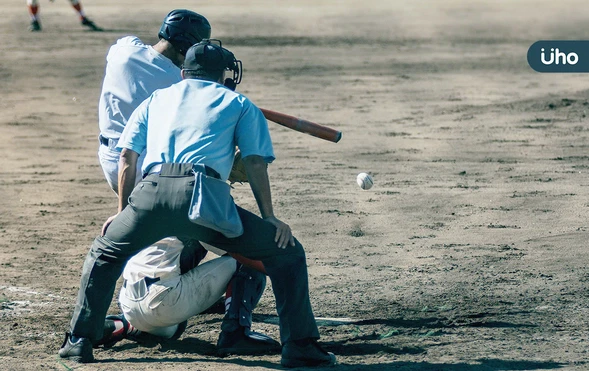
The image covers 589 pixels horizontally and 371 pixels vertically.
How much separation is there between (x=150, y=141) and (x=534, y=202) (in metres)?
4.79

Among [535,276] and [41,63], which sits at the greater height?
[41,63]

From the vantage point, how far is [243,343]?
17.5 ft

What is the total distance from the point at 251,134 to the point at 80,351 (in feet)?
4.46

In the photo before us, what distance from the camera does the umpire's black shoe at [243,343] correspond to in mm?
5336

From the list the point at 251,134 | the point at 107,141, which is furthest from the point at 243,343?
the point at 107,141

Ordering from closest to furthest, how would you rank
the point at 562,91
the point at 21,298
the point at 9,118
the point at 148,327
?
the point at 148,327
the point at 21,298
the point at 9,118
the point at 562,91

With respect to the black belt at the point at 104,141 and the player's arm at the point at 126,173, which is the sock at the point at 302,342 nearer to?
the player's arm at the point at 126,173

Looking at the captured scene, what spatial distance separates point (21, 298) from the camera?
654cm

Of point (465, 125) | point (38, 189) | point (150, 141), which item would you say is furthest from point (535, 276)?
point (465, 125)

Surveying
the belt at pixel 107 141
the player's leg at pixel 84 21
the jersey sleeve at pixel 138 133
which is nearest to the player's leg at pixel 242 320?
the jersey sleeve at pixel 138 133

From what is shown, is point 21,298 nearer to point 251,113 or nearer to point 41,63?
point 251,113

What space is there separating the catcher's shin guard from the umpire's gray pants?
39cm

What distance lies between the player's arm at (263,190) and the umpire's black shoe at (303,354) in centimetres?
49

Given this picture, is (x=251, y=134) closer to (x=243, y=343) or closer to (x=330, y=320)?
(x=243, y=343)
